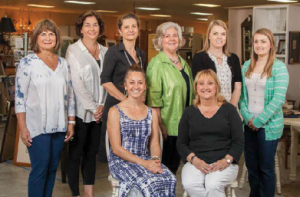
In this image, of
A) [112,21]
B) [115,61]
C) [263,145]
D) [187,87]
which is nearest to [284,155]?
[263,145]

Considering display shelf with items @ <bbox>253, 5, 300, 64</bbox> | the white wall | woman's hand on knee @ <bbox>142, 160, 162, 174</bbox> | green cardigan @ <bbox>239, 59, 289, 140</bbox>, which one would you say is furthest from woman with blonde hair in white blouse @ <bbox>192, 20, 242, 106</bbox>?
the white wall

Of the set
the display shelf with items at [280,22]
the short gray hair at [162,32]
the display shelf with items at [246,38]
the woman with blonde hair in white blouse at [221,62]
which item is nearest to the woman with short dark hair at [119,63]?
the short gray hair at [162,32]

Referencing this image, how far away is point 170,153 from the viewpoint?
11.7ft

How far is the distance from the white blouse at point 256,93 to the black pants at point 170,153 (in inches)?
24.8

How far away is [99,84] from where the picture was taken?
12.5 ft

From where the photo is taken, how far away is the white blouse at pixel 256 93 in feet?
11.4

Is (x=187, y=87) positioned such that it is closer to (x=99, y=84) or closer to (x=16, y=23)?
(x=99, y=84)

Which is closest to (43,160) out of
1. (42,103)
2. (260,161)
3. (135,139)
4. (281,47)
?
(42,103)

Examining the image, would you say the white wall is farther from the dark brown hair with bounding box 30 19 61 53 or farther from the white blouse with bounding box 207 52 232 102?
the dark brown hair with bounding box 30 19 61 53

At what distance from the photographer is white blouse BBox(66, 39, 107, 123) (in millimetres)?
3682

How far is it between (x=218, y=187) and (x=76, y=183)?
1368 mm

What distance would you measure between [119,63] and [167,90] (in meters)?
0.41

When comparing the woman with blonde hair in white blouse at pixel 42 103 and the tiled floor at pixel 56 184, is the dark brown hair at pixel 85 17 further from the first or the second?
the tiled floor at pixel 56 184

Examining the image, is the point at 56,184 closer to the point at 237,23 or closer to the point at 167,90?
the point at 167,90
